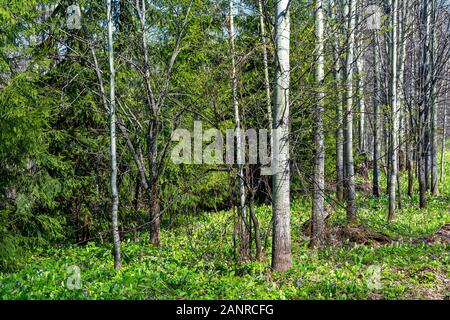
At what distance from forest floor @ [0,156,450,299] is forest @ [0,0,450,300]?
Answer: 0.04 m

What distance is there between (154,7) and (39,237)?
6375 mm

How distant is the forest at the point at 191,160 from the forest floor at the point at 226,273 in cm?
4

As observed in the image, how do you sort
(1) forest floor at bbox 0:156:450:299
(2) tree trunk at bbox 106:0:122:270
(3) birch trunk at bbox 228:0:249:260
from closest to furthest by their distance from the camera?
(1) forest floor at bbox 0:156:450:299 → (3) birch trunk at bbox 228:0:249:260 → (2) tree trunk at bbox 106:0:122:270

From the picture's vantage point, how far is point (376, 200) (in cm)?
1562

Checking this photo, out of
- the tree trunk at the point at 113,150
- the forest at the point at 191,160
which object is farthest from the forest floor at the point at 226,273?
the tree trunk at the point at 113,150

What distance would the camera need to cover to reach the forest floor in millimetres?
6051

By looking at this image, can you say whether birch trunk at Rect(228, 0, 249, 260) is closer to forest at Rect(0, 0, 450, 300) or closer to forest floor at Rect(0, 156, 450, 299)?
forest at Rect(0, 0, 450, 300)

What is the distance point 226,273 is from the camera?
7066 millimetres

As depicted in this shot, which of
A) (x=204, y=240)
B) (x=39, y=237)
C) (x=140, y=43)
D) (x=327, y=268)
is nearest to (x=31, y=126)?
(x=39, y=237)

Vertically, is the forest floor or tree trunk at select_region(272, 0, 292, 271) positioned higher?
tree trunk at select_region(272, 0, 292, 271)

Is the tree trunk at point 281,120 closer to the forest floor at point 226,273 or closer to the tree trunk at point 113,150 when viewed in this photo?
the forest floor at point 226,273

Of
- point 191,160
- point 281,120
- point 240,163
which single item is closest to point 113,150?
point 240,163

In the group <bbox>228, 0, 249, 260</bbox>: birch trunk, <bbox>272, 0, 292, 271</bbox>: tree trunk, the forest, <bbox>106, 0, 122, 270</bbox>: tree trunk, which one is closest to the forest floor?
the forest

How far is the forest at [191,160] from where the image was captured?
259 inches
